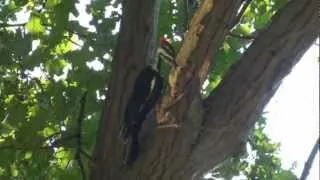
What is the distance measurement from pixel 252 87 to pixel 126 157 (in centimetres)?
73

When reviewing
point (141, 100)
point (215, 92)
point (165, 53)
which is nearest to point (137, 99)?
point (141, 100)

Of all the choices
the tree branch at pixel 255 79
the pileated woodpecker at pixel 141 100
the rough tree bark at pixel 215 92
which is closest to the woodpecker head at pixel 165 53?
the pileated woodpecker at pixel 141 100

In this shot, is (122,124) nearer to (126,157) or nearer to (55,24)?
(126,157)

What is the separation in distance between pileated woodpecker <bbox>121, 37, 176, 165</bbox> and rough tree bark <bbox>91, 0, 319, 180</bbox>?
63mm

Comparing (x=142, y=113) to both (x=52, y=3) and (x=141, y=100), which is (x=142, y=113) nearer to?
(x=141, y=100)

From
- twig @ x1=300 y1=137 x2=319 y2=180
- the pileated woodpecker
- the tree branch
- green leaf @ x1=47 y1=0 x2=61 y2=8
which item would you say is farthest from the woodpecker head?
green leaf @ x1=47 y1=0 x2=61 y2=8

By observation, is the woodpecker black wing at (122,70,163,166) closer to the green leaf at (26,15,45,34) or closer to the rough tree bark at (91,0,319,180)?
the rough tree bark at (91,0,319,180)


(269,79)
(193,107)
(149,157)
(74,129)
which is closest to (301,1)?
(269,79)

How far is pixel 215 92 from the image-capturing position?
310 centimetres

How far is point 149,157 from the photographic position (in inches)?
120

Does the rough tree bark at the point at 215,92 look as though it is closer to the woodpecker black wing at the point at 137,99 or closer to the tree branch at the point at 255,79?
the tree branch at the point at 255,79

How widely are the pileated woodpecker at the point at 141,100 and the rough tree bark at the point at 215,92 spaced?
0.21 feet

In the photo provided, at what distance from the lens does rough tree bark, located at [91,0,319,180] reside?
2.90 m

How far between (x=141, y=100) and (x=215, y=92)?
38cm
